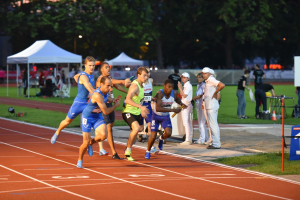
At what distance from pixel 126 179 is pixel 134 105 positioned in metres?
2.04

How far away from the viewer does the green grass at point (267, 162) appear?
31.7 feet

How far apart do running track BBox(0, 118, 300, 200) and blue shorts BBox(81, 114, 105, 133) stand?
731mm

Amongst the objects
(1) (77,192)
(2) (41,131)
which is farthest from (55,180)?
(2) (41,131)

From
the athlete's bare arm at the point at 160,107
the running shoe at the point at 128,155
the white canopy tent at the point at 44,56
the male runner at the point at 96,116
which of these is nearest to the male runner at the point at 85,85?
the male runner at the point at 96,116

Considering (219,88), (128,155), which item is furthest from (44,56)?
(128,155)

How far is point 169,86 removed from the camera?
11445 millimetres

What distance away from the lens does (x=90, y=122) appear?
9828mm

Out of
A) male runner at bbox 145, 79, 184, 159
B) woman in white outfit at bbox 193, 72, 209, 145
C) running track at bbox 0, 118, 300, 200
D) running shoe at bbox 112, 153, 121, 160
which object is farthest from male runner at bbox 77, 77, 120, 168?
woman in white outfit at bbox 193, 72, 209, 145

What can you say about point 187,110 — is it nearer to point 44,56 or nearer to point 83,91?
point 83,91

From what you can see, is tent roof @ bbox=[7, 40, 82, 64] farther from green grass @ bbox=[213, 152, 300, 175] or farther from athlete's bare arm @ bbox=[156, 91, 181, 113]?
green grass @ bbox=[213, 152, 300, 175]

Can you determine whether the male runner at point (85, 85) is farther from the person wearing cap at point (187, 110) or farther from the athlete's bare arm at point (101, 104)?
the person wearing cap at point (187, 110)

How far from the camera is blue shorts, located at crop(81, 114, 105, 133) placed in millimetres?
9781

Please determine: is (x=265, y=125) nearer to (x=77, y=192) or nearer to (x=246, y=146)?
(x=246, y=146)

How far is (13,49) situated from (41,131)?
61.6m
